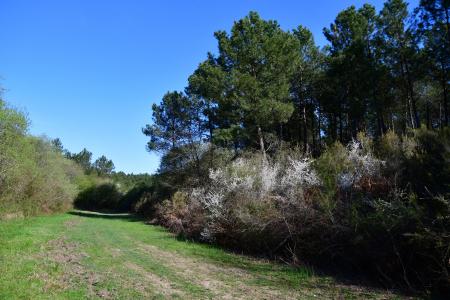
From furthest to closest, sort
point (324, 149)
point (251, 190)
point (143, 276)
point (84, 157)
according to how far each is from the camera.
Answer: point (84, 157) < point (324, 149) < point (251, 190) < point (143, 276)

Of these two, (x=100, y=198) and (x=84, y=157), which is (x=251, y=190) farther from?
(x=84, y=157)

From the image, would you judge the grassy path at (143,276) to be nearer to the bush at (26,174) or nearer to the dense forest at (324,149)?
the dense forest at (324,149)

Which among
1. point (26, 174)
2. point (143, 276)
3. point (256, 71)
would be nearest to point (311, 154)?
point (256, 71)

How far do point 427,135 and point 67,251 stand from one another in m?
12.4

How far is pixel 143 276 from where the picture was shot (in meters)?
10.3

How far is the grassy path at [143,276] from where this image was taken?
334 inches

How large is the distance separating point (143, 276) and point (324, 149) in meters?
17.0

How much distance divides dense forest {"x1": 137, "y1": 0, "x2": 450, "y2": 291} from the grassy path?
1484mm

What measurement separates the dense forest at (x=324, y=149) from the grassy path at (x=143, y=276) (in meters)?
1.48

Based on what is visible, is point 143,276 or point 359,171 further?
point 359,171

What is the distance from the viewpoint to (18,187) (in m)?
30.2

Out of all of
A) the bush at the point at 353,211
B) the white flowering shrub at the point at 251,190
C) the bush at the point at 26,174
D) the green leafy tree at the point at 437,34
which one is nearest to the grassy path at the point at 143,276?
the bush at the point at 353,211

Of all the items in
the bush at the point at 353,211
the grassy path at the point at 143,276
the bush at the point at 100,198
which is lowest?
the grassy path at the point at 143,276

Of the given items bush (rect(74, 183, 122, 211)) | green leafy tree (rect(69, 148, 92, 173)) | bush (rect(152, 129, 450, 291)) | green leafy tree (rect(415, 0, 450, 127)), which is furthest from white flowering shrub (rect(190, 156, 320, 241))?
green leafy tree (rect(69, 148, 92, 173))
